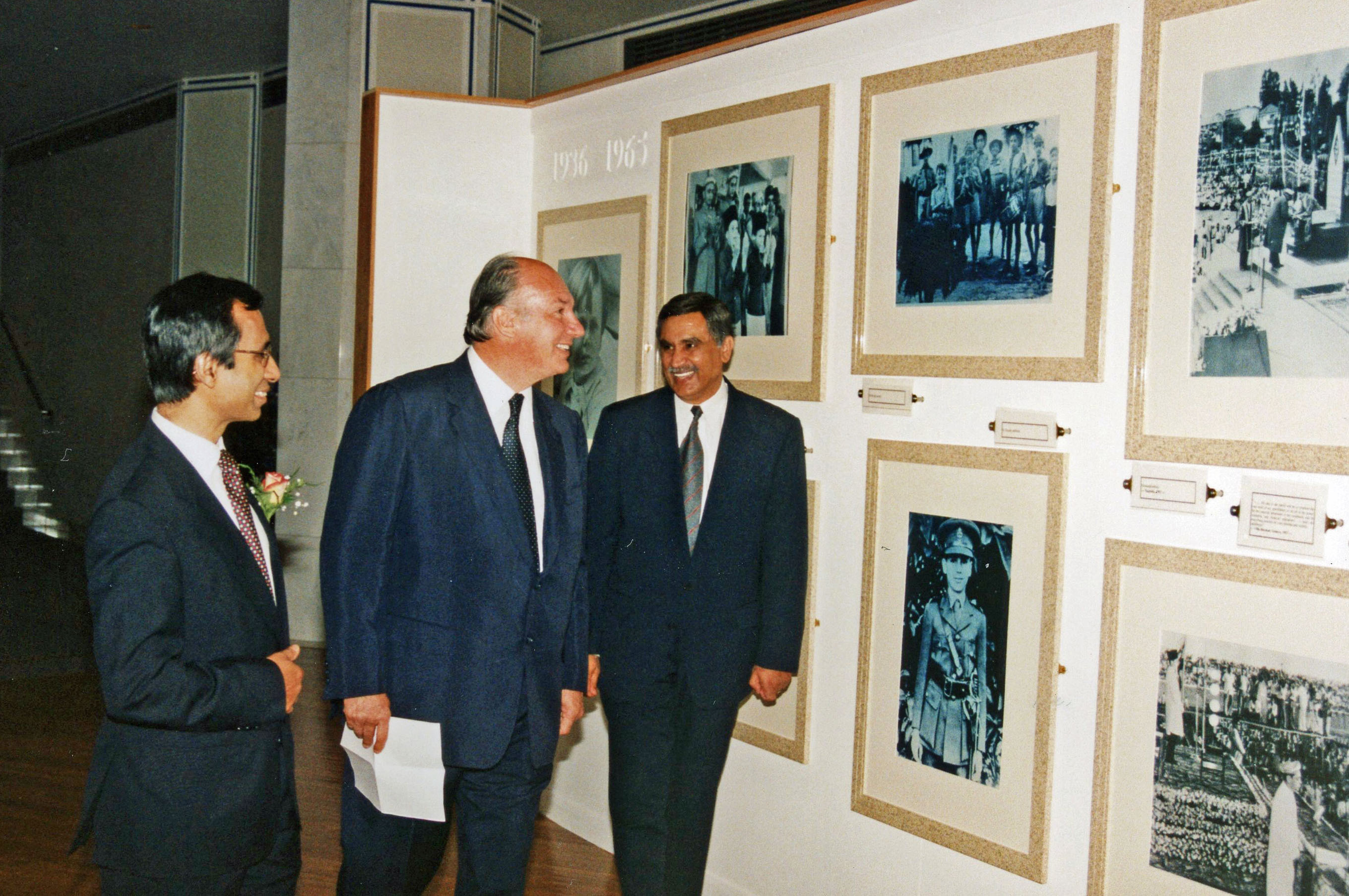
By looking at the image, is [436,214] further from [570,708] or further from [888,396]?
[570,708]

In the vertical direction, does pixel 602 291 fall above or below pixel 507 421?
above

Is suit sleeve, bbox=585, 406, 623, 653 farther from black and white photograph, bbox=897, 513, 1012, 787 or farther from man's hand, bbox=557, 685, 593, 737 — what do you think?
black and white photograph, bbox=897, 513, 1012, 787

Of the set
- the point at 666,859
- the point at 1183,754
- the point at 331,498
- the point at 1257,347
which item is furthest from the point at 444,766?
the point at 1257,347

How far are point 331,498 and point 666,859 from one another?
1575mm

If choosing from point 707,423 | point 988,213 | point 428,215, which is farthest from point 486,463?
point 428,215

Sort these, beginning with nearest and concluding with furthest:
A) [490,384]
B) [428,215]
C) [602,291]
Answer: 1. [490,384]
2. [602,291]
3. [428,215]

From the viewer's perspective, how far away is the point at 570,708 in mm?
2781

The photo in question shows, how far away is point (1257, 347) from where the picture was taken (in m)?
2.28

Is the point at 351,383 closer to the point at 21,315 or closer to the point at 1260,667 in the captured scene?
the point at 1260,667

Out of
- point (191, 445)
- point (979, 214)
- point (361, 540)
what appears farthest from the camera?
point (979, 214)

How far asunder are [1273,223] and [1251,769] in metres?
1.19

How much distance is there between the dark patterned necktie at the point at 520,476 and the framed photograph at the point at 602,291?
144cm

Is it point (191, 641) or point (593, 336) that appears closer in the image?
point (191, 641)

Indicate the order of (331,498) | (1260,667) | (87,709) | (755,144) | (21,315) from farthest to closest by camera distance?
(21,315) < (87,709) < (755,144) < (331,498) < (1260,667)
